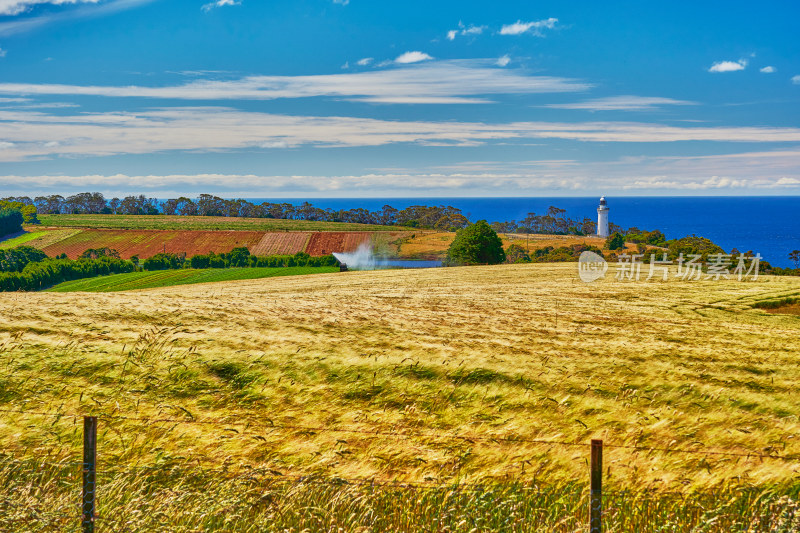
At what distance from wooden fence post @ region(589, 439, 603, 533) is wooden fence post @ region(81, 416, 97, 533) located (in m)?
5.57

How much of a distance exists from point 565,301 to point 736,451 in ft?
70.5

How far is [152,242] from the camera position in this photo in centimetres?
13812

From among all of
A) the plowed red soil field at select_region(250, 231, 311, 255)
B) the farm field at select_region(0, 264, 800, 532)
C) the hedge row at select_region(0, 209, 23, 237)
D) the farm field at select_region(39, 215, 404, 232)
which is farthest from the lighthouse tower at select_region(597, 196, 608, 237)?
the hedge row at select_region(0, 209, 23, 237)

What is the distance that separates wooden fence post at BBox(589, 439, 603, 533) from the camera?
6492 millimetres

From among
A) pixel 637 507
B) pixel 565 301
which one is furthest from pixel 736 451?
pixel 565 301

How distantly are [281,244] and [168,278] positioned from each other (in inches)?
1536

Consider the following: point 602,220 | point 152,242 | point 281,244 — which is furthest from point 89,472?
point 602,220

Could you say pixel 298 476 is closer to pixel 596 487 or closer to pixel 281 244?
pixel 596 487

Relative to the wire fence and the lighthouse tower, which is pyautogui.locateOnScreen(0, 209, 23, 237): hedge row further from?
the wire fence

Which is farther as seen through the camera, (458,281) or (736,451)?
(458,281)

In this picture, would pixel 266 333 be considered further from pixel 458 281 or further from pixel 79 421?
pixel 458 281

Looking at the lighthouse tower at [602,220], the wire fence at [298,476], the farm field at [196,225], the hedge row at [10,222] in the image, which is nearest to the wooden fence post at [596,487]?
the wire fence at [298,476]

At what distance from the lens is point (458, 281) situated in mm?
47312

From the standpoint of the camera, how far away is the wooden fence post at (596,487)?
256 inches
